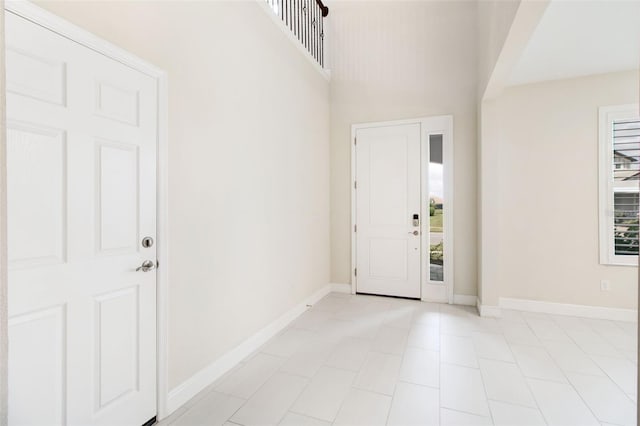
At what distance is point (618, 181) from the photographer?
11.2 feet

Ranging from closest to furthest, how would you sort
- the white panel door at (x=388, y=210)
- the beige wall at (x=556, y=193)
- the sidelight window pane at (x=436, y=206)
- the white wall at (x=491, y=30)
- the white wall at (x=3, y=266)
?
the white wall at (x=3, y=266) → the white wall at (x=491, y=30) → the beige wall at (x=556, y=193) → the sidelight window pane at (x=436, y=206) → the white panel door at (x=388, y=210)

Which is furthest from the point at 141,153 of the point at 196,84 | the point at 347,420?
the point at 347,420

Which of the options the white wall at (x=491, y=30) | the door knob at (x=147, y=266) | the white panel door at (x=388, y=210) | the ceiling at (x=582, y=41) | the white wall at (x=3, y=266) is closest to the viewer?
the white wall at (x=3, y=266)

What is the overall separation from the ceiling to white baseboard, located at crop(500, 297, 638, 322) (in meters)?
2.63

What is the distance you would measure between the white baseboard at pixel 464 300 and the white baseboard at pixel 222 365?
2.04 meters

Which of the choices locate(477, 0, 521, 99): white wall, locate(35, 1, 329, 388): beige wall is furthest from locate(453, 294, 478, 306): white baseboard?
locate(477, 0, 521, 99): white wall

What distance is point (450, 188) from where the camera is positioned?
12.9ft

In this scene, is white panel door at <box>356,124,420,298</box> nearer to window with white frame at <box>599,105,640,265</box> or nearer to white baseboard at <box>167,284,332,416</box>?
white baseboard at <box>167,284,332,416</box>

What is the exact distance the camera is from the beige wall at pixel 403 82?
3861 millimetres

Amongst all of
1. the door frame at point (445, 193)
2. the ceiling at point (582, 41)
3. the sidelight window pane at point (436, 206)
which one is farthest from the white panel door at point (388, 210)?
the ceiling at point (582, 41)

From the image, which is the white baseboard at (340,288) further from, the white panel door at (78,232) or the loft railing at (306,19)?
the loft railing at (306,19)

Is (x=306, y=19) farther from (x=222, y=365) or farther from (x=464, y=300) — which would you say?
(x=464, y=300)

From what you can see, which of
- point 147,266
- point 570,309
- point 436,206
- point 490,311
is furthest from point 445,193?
point 147,266

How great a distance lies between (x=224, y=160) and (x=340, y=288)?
2816 millimetres
